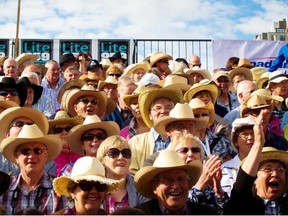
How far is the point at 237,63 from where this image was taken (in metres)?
11.8

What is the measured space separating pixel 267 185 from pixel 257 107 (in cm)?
213

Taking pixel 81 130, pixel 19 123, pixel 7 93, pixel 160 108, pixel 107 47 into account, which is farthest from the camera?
pixel 107 47

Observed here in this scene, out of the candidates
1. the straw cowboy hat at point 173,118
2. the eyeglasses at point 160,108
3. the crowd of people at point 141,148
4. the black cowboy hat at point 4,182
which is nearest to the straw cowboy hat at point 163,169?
the crowd of people at point 141,148

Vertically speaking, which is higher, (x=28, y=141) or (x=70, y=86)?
(x=70, y=86)

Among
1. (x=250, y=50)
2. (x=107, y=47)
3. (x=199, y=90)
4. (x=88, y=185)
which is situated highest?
(x=107, y=47)

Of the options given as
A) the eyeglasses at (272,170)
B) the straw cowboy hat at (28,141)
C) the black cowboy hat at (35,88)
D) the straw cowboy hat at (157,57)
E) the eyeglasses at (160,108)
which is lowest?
the eyeglasses at (272,170)

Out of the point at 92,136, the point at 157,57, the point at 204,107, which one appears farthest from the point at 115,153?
the point at 157,57

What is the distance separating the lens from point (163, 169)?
197 inches

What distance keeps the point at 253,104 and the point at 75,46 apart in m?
9.79

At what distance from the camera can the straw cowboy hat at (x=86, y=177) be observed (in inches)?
195

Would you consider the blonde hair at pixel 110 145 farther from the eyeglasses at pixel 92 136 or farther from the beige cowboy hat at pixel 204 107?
the beige cowboy hat at pixel 204 107

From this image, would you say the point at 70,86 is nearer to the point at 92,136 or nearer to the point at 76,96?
the point at 76,96

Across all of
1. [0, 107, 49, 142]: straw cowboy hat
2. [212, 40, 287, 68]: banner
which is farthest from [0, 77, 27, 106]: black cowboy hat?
[212, 40, 287, 68]: banner

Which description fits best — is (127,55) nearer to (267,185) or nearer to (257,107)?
(257,107)
